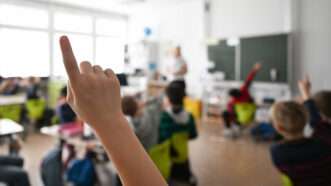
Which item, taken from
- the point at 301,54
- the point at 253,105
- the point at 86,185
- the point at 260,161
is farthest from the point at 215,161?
the point at 301,54

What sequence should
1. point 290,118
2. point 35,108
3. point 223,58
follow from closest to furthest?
point 290,118 < point 35,108 < point 223,58

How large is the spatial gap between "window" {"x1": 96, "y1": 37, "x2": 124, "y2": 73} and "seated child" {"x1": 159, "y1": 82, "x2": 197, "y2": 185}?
1.60m

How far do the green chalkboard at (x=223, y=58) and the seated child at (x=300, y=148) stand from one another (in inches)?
149

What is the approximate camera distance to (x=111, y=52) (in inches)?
31.1

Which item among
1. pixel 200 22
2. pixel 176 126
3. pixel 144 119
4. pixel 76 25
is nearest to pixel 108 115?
pixel 76 25

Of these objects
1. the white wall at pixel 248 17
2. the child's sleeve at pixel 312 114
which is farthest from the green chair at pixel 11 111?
the white wall at pixel 248 17

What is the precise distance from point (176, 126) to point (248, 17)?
360cm

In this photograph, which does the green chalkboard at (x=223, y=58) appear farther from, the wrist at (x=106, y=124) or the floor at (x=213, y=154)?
the wrist at (x=106, y=124)

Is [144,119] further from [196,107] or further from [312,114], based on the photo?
[196,107]

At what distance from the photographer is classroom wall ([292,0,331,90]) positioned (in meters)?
4.30

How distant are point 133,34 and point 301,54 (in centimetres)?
436

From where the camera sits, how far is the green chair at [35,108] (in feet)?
14.0

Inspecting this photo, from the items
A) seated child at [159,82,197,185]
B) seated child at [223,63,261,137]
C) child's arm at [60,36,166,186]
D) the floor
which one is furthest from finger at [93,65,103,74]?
seated child at [223,63,261,137]

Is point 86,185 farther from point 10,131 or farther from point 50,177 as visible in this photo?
point 10,131
